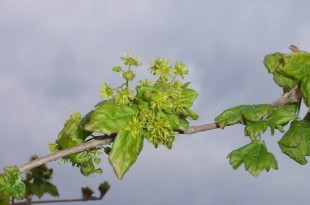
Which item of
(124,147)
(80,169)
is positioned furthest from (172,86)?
(80,169)

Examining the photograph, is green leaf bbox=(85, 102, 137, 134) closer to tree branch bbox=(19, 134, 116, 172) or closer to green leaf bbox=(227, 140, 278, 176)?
tree branch bbox=(19, 134, 116, 172)

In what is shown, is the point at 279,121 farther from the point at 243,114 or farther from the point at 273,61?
the point at 273,61

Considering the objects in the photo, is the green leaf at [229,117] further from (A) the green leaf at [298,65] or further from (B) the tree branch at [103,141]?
(A) the green leaf at [298,65]

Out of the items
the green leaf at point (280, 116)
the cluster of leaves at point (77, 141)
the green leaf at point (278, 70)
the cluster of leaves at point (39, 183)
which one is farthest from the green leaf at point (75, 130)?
the cluster of leaves at point (39, 183)

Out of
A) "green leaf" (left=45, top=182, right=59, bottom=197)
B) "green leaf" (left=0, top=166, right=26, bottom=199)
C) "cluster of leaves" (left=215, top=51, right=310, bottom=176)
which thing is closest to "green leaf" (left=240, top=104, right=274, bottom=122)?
"cluster of leaves" (left=215, top=51, right=310, bottom=176)

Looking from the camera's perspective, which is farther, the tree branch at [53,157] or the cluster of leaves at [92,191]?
the cluster of leaves at [92,191]

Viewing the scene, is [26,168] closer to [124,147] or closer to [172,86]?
[124,147]
